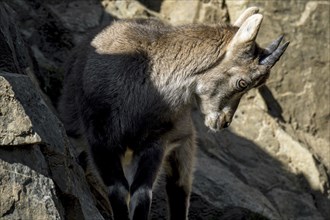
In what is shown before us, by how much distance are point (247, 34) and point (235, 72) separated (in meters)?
0.39

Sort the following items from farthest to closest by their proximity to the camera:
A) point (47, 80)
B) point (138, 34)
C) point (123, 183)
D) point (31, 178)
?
point (47, 80) → point (138, 34) → point (123, 183) → point (31, 178)

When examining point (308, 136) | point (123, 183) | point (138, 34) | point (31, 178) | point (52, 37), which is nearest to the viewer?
point (31, 178)

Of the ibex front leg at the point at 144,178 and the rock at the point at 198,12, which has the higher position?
the ibex front leg at the point at 144,178

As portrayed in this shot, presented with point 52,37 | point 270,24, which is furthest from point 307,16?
point 52,37

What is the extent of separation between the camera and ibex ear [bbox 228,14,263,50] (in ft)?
24.3

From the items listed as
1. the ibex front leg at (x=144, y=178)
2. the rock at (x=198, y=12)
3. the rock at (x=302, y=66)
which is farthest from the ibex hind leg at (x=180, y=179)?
the rock at (x=198, y=12)

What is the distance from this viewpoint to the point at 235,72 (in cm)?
765

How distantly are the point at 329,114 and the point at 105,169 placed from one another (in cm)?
483

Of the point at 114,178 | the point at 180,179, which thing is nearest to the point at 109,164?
the point at 114,178

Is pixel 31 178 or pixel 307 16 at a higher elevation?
pixel 31 178

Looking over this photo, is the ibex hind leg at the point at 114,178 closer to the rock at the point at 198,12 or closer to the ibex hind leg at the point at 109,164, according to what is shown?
the ibex hind leg at the point at 109,164

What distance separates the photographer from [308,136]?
11.0m

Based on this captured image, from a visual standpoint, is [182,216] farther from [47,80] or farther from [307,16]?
[307,16]

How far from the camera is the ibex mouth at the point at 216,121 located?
25.6 feet
